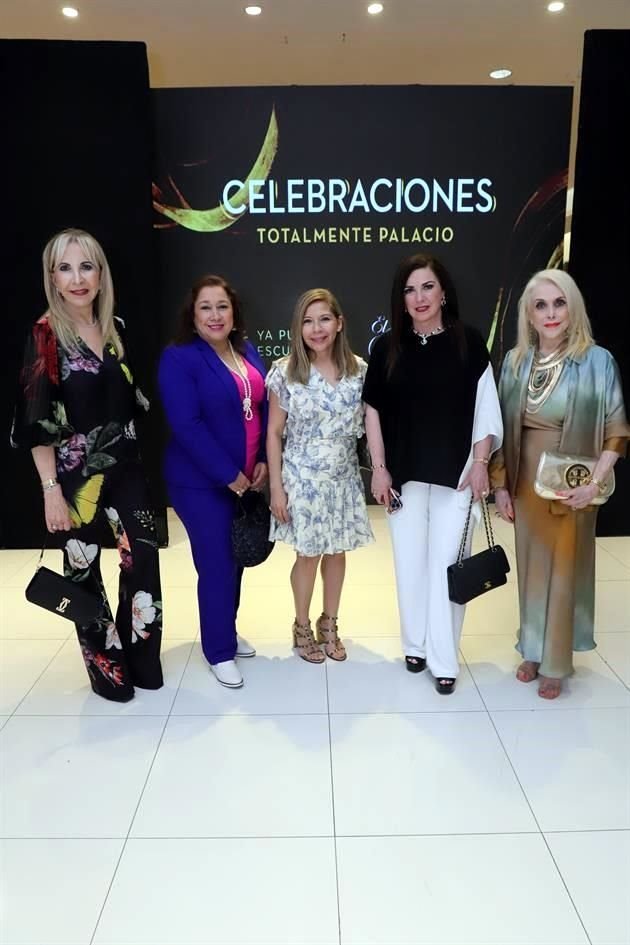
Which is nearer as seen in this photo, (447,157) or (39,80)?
(39,80)

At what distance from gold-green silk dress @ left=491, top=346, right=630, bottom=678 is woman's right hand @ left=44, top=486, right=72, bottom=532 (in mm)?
1605

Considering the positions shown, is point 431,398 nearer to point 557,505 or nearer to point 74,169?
point 557,505

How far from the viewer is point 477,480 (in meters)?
2.53

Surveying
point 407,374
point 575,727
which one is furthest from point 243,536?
point 575,727

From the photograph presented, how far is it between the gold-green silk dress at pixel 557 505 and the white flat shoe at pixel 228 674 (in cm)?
115

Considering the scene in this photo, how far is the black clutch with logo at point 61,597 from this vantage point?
2.46 metres

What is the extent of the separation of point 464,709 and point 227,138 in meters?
4.05

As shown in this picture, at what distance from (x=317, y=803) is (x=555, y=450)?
147 centimetres

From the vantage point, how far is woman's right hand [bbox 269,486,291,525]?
2715 millimetres

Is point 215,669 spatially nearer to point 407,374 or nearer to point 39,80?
point 407,374

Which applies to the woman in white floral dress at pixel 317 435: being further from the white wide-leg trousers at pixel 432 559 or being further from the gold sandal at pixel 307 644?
the gold sandal at pixel 307 644

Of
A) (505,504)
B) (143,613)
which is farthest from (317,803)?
(505,504)

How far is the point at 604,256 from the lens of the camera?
4465mm

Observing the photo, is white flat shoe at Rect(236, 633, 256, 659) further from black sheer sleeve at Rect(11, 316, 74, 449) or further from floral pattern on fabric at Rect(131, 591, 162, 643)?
black sheer sleeve at Rect(11, 316, 74, 449)
